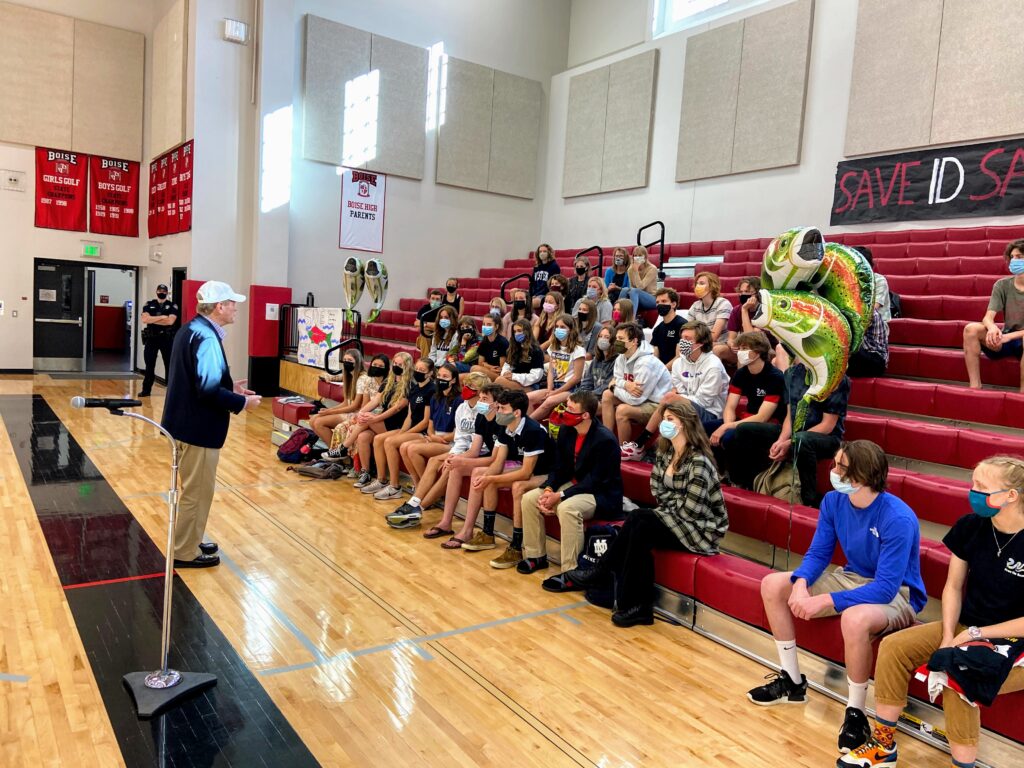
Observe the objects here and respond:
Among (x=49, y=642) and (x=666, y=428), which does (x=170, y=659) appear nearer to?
(x=49, y=642)

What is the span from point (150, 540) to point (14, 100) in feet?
35.7

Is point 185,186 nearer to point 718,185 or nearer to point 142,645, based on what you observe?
point 718,185

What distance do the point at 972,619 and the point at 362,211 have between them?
1156 centimetres

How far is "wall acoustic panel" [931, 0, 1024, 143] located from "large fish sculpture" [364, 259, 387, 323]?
757 centimetres

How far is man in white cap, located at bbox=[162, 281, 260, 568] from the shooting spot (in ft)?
13.6

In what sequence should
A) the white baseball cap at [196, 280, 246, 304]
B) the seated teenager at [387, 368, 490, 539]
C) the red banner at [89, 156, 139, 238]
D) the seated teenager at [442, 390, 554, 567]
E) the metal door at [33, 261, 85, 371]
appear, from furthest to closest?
1. the red banner at [89, 156, 139, 238]
2. the metal door at [33, 261, 85, 371]
3. the seated teenager at [387, 368, 490, 539]
4. the seated teenager at [442, 390, 554, 567]
5. the white baseball cap at [196, 280, 246, 304]

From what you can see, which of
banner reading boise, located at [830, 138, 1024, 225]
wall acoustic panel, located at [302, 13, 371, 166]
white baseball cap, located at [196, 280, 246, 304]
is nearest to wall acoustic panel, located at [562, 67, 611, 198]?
wall acoustic panel, located at [302, 13, 371, 166]

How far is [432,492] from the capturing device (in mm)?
5586

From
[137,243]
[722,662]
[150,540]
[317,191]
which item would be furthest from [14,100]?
[722,662]

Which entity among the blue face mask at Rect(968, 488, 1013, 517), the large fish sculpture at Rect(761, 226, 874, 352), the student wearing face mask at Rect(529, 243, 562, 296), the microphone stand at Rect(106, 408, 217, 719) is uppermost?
the student wearing face mask at Rect(529, 243, 562, 296)

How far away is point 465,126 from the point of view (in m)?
13.6

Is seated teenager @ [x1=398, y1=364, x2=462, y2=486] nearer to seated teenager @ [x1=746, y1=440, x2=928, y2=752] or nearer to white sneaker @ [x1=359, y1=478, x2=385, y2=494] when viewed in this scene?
white sneaker @ [x1=359, y1=478, x2=385, y2=494]

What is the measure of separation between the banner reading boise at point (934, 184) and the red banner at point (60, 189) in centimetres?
1235

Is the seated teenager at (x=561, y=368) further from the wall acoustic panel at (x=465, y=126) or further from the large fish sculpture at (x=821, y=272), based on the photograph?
the wall acoustic panel at (x=465, y=126)
